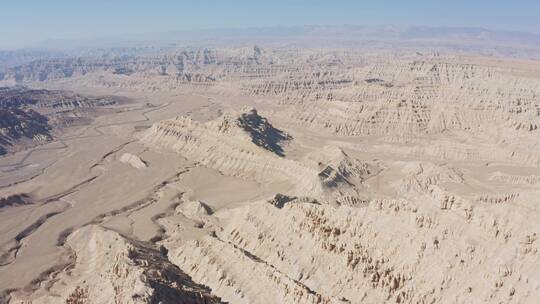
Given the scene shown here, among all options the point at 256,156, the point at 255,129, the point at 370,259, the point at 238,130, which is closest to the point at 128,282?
the point at 370,259

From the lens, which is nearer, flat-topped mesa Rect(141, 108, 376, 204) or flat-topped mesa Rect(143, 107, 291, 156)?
flat-topped mesa Rect(141, 108, 376, 204)

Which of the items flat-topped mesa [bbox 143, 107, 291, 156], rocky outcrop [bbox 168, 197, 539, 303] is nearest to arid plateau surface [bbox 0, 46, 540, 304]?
rocky outcrop [bbox 168, 197, 539, 303]

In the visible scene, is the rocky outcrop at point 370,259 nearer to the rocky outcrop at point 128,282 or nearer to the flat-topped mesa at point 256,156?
the rocky outcrop at point 128,282

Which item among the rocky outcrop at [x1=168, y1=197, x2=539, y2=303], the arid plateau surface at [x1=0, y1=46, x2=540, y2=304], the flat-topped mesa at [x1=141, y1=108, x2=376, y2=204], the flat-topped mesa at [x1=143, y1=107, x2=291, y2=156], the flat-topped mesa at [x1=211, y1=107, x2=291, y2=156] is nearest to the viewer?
the rocky outcrop at [x1=168, y1=197, x2=539, y2=303]

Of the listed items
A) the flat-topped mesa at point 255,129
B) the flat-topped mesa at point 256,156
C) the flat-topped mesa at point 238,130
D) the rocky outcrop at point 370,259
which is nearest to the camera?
the rocky outcrop at point 370,259

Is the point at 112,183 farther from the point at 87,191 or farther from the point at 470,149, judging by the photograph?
the point at 470,149

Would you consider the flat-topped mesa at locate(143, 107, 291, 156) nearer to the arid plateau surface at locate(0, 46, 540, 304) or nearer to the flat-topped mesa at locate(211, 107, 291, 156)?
the flat-topped mesa at locate(211, 107, 291, 156)

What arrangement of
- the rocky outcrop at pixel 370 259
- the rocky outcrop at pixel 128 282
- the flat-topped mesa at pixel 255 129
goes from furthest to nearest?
the flat-topped mesa at pixel 255 129
the rocky outcrop at pixel 128 282
the rocky outcrop at pixel 370 259

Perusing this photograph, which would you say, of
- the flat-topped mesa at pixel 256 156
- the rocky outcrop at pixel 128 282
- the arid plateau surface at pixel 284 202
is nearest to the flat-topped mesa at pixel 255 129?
the flat-topped mesa at pixel 256 156
